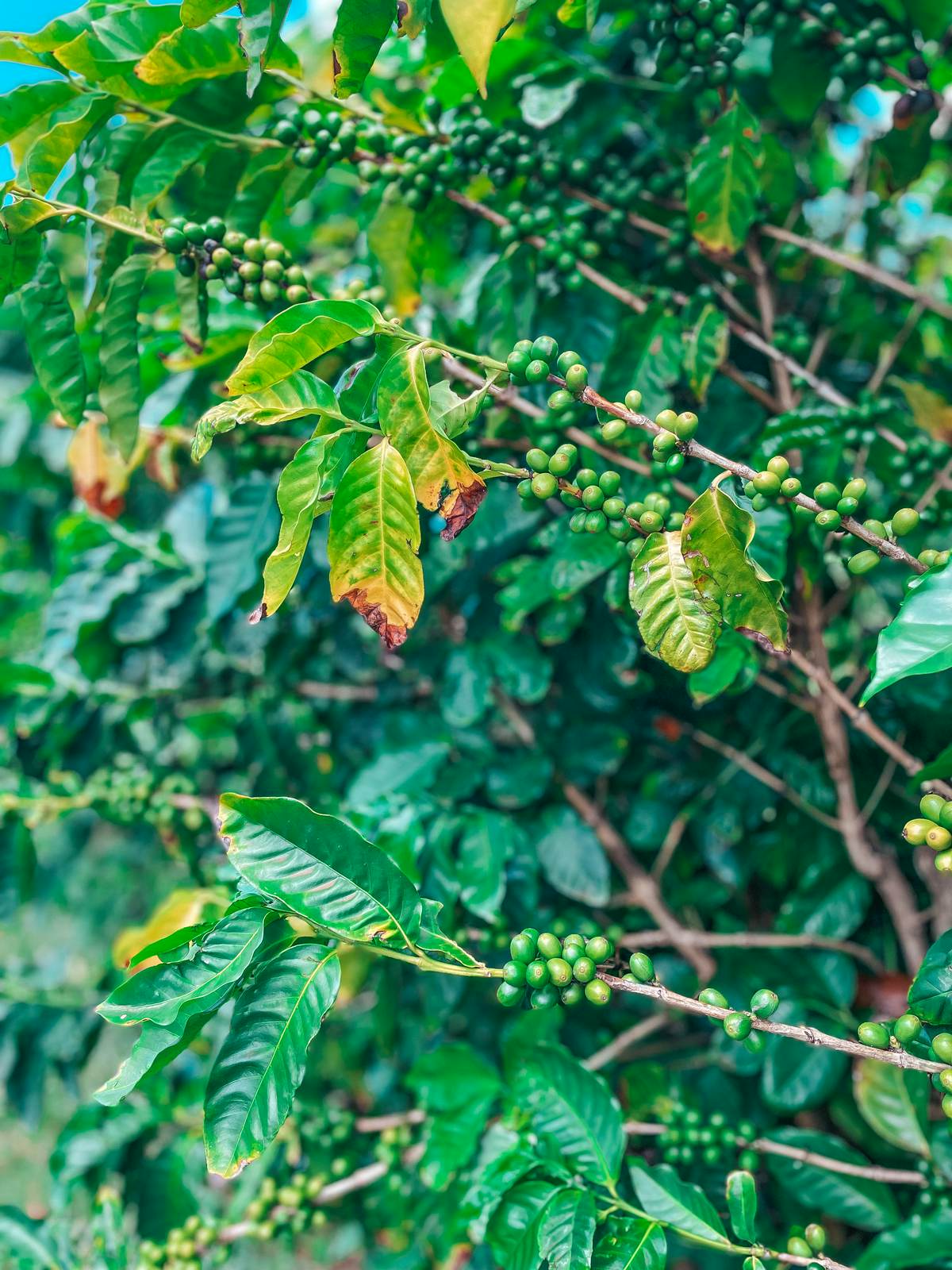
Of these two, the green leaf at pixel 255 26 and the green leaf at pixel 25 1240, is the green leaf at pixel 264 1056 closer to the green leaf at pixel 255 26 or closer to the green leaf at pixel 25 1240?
the green leaf at pixel 255 26

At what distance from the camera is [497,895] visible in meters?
1.26

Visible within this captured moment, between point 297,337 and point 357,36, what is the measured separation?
383mm

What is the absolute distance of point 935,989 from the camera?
0.82 metres

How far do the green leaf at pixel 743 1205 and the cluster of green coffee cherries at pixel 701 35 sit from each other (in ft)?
4.37

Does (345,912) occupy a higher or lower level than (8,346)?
higher

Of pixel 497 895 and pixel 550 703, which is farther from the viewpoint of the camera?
pixel 550 703

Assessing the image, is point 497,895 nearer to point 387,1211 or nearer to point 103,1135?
point 387,1211

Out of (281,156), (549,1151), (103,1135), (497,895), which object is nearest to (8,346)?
(281,156)

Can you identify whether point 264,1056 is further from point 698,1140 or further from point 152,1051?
point 698,1140

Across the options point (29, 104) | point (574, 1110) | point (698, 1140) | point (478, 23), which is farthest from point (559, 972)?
point (29, 104)

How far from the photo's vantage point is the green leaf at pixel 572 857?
1.41 metres

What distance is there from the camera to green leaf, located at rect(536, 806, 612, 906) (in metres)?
1.41

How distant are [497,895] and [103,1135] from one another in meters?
1.11

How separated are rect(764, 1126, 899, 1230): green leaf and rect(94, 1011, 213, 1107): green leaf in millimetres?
912
